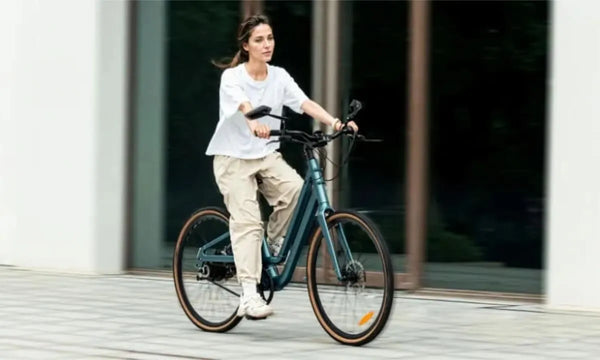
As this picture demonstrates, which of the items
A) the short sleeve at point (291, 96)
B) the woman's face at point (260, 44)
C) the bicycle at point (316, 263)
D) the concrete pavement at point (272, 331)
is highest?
the woman's face at point (260, 44)

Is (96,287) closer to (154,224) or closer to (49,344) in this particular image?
(154,224)

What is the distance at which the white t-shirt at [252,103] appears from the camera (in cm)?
754

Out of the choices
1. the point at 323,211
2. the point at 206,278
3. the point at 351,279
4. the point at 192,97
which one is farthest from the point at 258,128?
the point at 192,97

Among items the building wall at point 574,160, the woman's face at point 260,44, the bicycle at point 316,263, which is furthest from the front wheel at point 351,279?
the building wall at point 574,160

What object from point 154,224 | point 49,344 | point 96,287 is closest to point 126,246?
point 154,224

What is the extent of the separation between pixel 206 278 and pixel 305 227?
2.58 ft

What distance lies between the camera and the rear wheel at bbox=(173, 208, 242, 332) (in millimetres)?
7793

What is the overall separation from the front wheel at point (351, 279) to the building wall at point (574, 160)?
230 centimetres

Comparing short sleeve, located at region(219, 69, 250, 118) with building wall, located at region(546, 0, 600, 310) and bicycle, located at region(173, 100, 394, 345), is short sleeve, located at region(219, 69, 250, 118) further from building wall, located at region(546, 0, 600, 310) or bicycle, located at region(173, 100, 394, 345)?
building wall, located at region(546, 0, 600, 310)

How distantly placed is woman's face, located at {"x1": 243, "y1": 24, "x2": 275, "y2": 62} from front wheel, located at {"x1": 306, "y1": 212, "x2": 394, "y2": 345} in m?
1.01

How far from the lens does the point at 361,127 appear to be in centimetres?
1048

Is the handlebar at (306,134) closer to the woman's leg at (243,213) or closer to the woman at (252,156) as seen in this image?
the woman at (252,156)

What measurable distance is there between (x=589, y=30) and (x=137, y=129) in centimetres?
438

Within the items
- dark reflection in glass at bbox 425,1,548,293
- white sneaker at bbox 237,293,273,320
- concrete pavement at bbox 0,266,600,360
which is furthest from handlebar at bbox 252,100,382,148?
dark reflection in glass at bbox 425,1,548,293
